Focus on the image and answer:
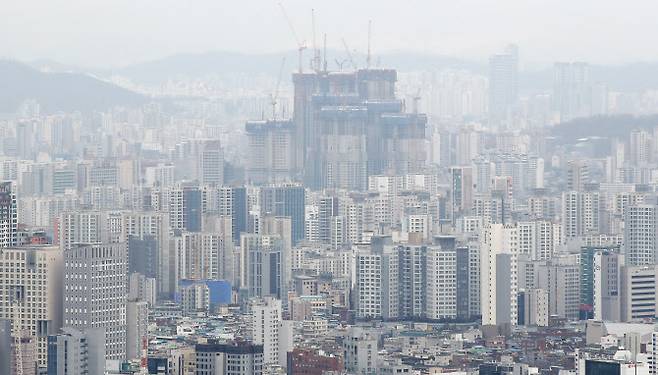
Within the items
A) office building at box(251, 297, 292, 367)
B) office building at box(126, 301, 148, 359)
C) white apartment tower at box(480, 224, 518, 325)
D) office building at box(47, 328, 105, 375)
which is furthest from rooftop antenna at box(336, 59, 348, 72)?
office building at box(47, 328, 105, 375)

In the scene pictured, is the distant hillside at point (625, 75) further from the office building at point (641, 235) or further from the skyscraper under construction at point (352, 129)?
the skyscraper under construction at point (352, 129)

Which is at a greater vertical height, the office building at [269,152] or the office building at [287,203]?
the office building at [269,152]

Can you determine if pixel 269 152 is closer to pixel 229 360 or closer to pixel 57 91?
pixel 57 91

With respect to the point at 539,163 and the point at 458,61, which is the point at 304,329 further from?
the point at 539,163

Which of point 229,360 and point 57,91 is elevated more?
point 57,91

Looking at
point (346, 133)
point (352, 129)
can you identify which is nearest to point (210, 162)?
point (346, 133)

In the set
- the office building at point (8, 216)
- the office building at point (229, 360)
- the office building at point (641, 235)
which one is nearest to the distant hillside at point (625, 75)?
the office building at point (641, 235)

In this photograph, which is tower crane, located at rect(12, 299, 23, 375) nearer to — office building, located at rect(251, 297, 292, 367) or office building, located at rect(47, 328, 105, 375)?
office building, located at rect(47, 328, 105, 375)
